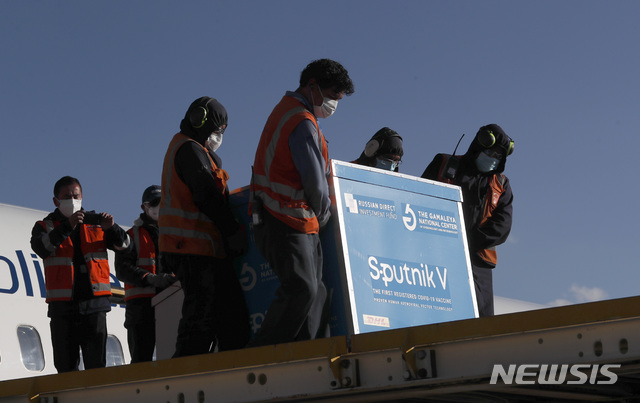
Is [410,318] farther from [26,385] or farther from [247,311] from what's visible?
[26,385]

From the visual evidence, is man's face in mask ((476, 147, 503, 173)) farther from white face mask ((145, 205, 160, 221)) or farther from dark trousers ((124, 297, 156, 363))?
dark trousers ((124, 297, 156, 363))

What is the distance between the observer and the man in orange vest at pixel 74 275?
608 cm

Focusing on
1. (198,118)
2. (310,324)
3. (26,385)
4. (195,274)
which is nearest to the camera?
(26,385)

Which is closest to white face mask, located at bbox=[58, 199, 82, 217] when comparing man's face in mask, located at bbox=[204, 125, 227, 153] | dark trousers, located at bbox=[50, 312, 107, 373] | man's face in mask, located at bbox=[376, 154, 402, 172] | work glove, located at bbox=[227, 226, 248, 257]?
dark trousers, located at bbox=[50, 312, 107, 373]

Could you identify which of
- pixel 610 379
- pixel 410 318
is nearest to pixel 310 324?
pixel 410 318

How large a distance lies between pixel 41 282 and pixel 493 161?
5.30 metres

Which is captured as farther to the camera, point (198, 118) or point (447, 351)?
point (198, 118)

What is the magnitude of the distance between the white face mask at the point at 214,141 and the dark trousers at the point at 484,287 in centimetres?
216

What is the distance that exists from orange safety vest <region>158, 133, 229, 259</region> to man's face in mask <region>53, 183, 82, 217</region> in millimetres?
1480

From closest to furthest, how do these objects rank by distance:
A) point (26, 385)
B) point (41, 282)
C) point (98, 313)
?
point (26, 385)
point (98, 313)
point (41, 282)

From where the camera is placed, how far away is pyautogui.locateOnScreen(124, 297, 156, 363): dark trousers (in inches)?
260

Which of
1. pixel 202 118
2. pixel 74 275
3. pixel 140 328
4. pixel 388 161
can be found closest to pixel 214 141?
pixel 202 118

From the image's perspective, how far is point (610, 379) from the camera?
301 centimetres

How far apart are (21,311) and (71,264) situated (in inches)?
124
